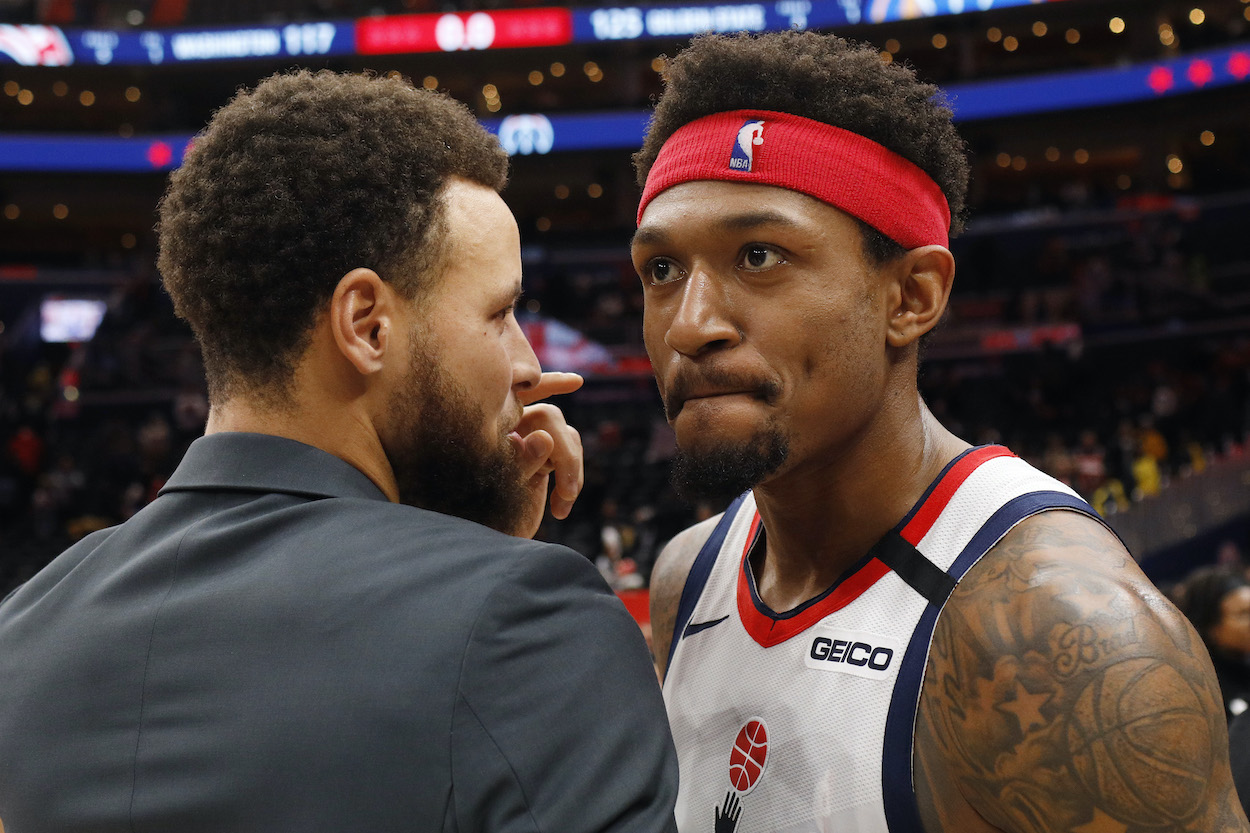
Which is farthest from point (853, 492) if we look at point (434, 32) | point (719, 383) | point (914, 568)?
point (434, 32)

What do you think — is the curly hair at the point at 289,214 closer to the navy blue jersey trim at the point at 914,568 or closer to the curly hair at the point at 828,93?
the curly hair at the point at 828,93

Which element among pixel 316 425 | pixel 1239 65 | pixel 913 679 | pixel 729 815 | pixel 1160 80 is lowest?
pixel 729 815

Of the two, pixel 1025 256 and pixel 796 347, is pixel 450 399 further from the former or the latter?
pixel 1025 256

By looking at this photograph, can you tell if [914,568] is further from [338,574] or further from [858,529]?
[338,574]

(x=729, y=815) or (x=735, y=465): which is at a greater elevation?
(x=735, y=465)

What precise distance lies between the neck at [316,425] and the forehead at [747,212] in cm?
65

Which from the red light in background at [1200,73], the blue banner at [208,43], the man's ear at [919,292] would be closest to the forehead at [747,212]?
the man's ear at [919,292]

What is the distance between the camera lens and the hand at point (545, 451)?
1.74 metres

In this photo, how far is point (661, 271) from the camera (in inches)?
75.0

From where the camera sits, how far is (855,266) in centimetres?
179

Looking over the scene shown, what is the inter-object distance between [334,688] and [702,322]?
2.87ft

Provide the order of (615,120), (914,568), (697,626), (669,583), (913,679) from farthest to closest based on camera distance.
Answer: (615,120) → (669,583) → (697,626) → (914,568) → (913,679)

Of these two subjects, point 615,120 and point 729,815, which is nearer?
point 729,815

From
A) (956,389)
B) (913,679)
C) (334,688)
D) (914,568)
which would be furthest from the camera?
(956,389)
